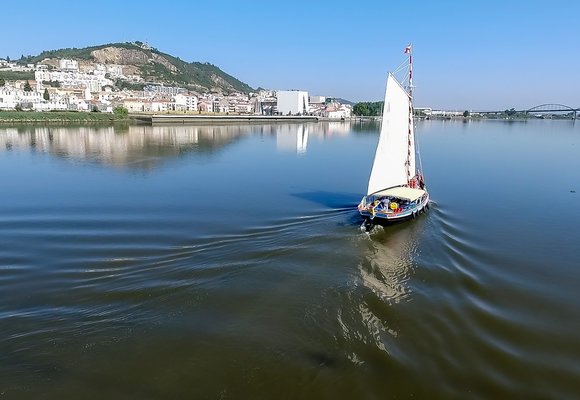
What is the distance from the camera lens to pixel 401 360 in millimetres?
9312

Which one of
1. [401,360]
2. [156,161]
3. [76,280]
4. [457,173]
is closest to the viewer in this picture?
[401,360]

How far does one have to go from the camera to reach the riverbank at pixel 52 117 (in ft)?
290

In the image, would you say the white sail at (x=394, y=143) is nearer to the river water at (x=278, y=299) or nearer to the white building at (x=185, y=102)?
the river water at (x=278, y=299)

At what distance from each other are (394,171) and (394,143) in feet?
5.18

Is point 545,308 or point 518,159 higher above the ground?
point 518,159

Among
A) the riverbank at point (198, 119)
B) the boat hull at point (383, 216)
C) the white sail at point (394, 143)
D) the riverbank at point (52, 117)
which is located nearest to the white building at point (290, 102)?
the riverbank at point (198, 119)

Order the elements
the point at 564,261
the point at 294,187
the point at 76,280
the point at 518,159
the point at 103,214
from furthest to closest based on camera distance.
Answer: the point at 518,159, the point at 294,187, the point at 103,214, the point at 564,261, the point at 76,280

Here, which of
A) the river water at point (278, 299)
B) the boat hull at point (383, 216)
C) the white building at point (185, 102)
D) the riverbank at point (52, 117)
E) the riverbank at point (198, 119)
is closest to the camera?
the river water at point (278, 299)

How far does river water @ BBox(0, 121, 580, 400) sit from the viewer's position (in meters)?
8.57

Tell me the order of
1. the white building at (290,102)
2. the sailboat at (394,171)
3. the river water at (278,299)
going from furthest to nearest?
the white building at (290,102)
the sailboat at (394,171)
the river water at (278,299)

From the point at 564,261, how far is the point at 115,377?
16.5 metres

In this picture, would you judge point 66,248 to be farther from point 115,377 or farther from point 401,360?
point 401,360

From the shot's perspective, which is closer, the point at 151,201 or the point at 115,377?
the point at 115,377

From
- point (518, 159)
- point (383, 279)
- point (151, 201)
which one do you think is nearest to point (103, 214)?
point (151, 201)
